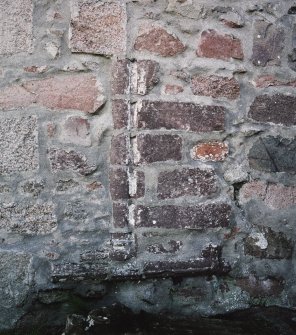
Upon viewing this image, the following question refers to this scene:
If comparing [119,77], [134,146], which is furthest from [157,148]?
[119,77]

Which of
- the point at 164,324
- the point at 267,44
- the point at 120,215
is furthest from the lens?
the point at 267,44

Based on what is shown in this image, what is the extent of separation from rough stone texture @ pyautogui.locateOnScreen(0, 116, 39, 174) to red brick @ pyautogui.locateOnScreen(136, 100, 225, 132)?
1.27 feet

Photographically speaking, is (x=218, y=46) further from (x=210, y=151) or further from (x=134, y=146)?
(x=134, y=146)

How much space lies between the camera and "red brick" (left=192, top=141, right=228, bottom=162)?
1856 mm

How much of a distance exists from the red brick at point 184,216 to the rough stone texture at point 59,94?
44 centimetres

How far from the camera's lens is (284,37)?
6.40ft

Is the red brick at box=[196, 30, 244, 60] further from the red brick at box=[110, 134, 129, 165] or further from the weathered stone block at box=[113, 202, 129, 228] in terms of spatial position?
the weathered stone block at box=[113, 202, 129, 228]

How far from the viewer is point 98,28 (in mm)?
1752

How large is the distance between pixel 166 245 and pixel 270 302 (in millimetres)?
516

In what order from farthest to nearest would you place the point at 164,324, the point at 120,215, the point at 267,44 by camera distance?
the point at 267,44 → the point at 120,215 → the point at 164,324

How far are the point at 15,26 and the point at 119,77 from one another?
410mm

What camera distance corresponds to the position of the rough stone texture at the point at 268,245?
196 centimetres

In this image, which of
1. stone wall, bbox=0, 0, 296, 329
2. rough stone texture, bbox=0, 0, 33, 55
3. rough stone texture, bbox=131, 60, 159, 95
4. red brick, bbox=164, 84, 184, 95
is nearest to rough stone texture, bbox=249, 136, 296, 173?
stone wall, bbox=0, 0, 296, 329

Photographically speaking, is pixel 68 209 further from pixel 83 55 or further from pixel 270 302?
pixel 270 302
